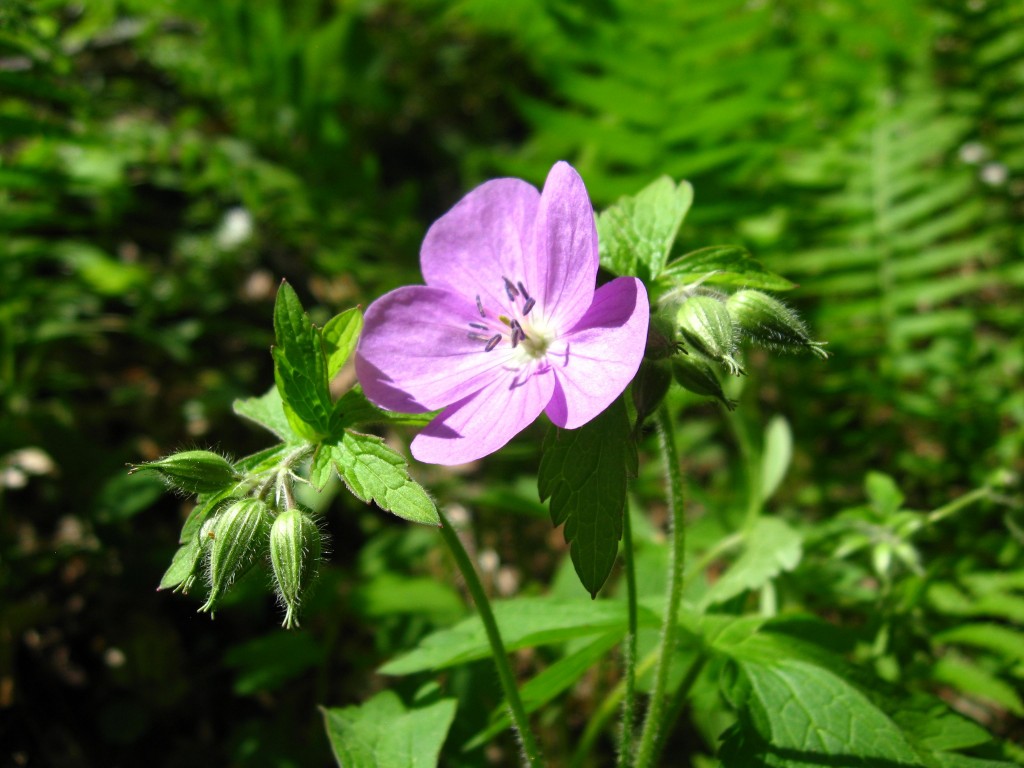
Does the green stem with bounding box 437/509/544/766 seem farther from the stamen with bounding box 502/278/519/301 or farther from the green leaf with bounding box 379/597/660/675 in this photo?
the stamen with bounding box 502/278/519/301

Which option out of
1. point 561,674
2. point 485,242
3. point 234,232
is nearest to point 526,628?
point 561,674

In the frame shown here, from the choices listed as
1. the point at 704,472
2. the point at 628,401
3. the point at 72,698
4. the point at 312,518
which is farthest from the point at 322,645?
the point at 704,472

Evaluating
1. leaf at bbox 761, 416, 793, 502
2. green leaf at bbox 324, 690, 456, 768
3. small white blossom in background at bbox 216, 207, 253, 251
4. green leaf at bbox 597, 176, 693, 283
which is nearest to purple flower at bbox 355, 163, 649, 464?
green leaf at bbox 597, 176, 693, 283

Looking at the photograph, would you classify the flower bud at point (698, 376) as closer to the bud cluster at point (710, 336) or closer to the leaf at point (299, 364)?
the bud cluster at point (710, 336)

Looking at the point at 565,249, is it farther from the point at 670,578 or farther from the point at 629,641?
the point at 629,641

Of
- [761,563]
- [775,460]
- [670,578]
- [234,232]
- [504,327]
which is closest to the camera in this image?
[670,578]

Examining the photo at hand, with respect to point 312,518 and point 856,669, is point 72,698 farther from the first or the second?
point 856,669
